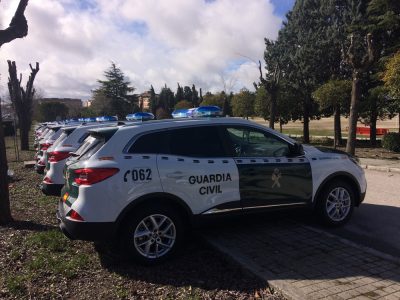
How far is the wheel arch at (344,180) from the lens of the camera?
239 inches

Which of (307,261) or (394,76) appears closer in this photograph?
(307,261)

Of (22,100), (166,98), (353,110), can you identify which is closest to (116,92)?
(166,98)

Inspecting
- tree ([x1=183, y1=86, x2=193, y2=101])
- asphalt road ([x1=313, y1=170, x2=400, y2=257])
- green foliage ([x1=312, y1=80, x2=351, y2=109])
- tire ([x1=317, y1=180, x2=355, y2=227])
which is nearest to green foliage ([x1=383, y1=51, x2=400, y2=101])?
green foliage ([x1=312, y1=80, x2=351, y2=109])

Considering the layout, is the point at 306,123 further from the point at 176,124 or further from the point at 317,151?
the point at 176,124

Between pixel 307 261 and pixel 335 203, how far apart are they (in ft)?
5.62

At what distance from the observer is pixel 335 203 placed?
6.22m

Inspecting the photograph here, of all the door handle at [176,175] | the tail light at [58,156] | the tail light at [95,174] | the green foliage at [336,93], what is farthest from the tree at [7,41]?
the green foliage at [336,93]

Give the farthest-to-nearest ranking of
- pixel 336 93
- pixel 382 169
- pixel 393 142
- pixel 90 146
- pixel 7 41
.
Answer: pixel 336 93, pixel 393 142, pixel 382 169, pixel 7 41, pixel 90 146

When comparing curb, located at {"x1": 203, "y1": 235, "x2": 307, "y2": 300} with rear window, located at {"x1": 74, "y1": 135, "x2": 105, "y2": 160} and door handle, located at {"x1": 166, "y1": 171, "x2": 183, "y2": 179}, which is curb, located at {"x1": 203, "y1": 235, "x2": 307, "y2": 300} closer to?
door handle, located at {"x1": 166, "y1": 171, "x2": 183, "y2": 179}

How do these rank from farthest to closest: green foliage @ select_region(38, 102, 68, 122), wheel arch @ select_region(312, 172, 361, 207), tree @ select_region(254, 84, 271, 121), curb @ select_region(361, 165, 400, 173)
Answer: green foliage @ select_region(38, 102, 68, 122), tree @ select_region(254, 84, 271, 121), curb @ select_region(361, 165, 400, 173), wheel arch @ select_region(312, 172, 361, 207)

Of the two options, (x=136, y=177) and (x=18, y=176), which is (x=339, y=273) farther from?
(x=18, y=176)

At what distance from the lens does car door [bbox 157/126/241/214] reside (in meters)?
5.01

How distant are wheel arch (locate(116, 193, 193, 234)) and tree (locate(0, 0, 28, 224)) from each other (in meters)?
3.29

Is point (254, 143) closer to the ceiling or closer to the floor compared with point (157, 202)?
closer to the ceiling
